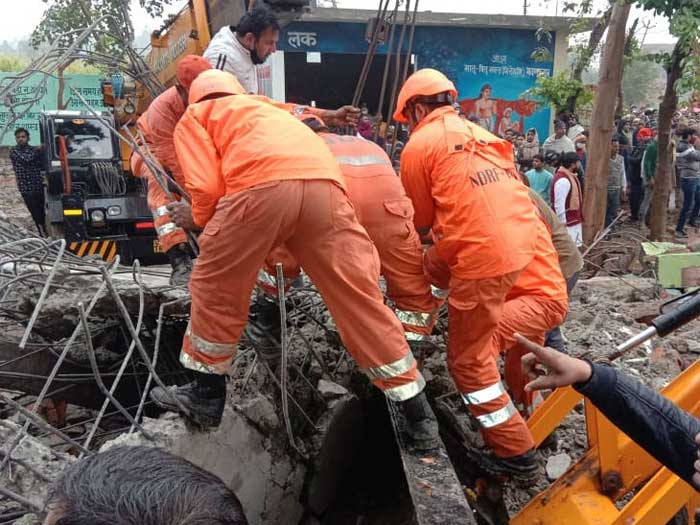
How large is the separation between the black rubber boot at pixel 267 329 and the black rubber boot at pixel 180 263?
590mm

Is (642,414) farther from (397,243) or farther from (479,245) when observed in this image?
(397,243)

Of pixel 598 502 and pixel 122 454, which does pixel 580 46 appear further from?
pixel 122 454

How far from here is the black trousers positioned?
9766mm

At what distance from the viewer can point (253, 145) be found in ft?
8.05

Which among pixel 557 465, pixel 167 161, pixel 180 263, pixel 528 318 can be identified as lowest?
pixel 557 465

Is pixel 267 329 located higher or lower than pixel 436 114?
lower

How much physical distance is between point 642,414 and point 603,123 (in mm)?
6979

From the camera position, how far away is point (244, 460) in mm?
2885

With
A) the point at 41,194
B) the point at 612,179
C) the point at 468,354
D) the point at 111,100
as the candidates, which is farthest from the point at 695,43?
the point at 41,194

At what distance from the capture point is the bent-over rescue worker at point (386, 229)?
305cm

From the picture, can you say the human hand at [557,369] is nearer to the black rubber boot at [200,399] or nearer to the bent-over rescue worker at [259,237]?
the bent-over rescue worker at [259,237]

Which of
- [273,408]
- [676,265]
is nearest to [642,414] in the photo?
[273,408]

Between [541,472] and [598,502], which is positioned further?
[541,472]

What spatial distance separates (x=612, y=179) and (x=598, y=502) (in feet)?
31.2
